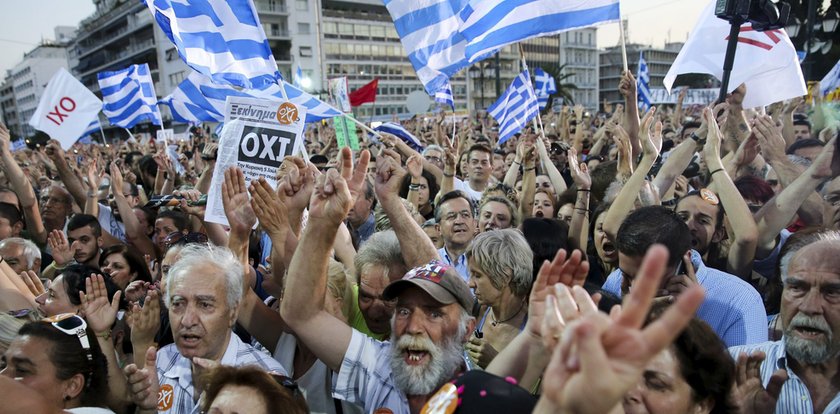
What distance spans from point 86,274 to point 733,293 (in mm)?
3678

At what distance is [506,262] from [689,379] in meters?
1.16

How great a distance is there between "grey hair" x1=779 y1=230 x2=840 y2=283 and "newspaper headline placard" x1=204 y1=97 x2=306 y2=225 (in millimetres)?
2750

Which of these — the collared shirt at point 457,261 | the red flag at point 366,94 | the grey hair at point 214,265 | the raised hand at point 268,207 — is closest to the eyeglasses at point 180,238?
the raised hand at point 268,207

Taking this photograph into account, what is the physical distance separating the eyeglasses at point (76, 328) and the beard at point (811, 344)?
2.97 metres

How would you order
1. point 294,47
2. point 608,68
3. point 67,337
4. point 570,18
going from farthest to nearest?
point 608,68
point 294,47
point 570,18
point 67,337

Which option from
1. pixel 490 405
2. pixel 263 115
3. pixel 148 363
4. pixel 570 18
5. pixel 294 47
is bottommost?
pixel 148 363

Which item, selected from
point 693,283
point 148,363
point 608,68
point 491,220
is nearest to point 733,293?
point 693,283

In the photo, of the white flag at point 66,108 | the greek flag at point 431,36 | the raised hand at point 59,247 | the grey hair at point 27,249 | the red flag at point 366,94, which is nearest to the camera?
the grey hair at point 27,249

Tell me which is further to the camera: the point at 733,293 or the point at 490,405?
the point at 733,293

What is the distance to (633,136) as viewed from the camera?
5.58m

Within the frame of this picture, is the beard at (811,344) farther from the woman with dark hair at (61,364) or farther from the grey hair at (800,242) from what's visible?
the woman with dark hair at (61,364)

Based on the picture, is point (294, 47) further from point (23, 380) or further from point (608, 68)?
point (608, 68)

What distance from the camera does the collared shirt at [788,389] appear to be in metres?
2.20

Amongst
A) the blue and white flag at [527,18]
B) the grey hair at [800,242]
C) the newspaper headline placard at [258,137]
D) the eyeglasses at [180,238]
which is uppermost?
the blue and white flag at [527,18]
